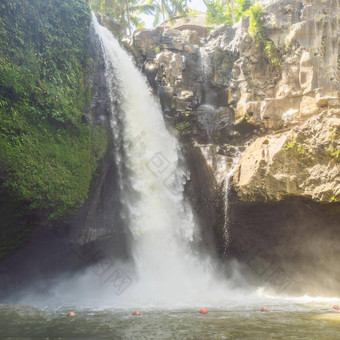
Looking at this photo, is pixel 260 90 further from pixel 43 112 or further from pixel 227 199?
pixel 43 112

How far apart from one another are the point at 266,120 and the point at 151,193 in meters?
6.04

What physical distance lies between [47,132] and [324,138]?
358 inches

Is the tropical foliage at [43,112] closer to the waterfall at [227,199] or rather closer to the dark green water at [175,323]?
the dark green water at [175,323]

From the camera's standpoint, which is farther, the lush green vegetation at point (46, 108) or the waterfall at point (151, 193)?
the waterfall at point (151, 193)

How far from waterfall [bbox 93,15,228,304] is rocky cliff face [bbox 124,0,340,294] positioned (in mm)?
813

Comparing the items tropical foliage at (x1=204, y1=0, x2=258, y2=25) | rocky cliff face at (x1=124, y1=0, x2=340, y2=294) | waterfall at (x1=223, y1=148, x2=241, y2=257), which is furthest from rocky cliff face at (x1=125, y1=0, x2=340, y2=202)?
tropical foliage at (x1=204, y1=0, x2=258, y2=25)

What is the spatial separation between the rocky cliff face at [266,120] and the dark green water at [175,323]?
10.3 feet

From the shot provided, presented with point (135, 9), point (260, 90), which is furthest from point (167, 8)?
point (260, 90)

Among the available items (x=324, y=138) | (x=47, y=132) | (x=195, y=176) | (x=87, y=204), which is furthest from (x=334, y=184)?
(x=47, y=132)

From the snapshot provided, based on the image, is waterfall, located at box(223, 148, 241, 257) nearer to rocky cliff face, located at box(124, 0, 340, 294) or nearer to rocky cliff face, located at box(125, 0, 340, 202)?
rocky cliff face, located at box(124, 0, 340, 294)

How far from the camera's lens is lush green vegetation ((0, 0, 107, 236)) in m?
8.79

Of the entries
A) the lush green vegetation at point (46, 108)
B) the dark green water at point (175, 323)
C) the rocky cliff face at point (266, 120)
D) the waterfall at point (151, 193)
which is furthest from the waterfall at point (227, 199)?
the lush green vegetation at point (46, 108)

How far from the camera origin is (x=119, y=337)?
5.70 m

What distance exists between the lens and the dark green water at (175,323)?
18.7 ft
